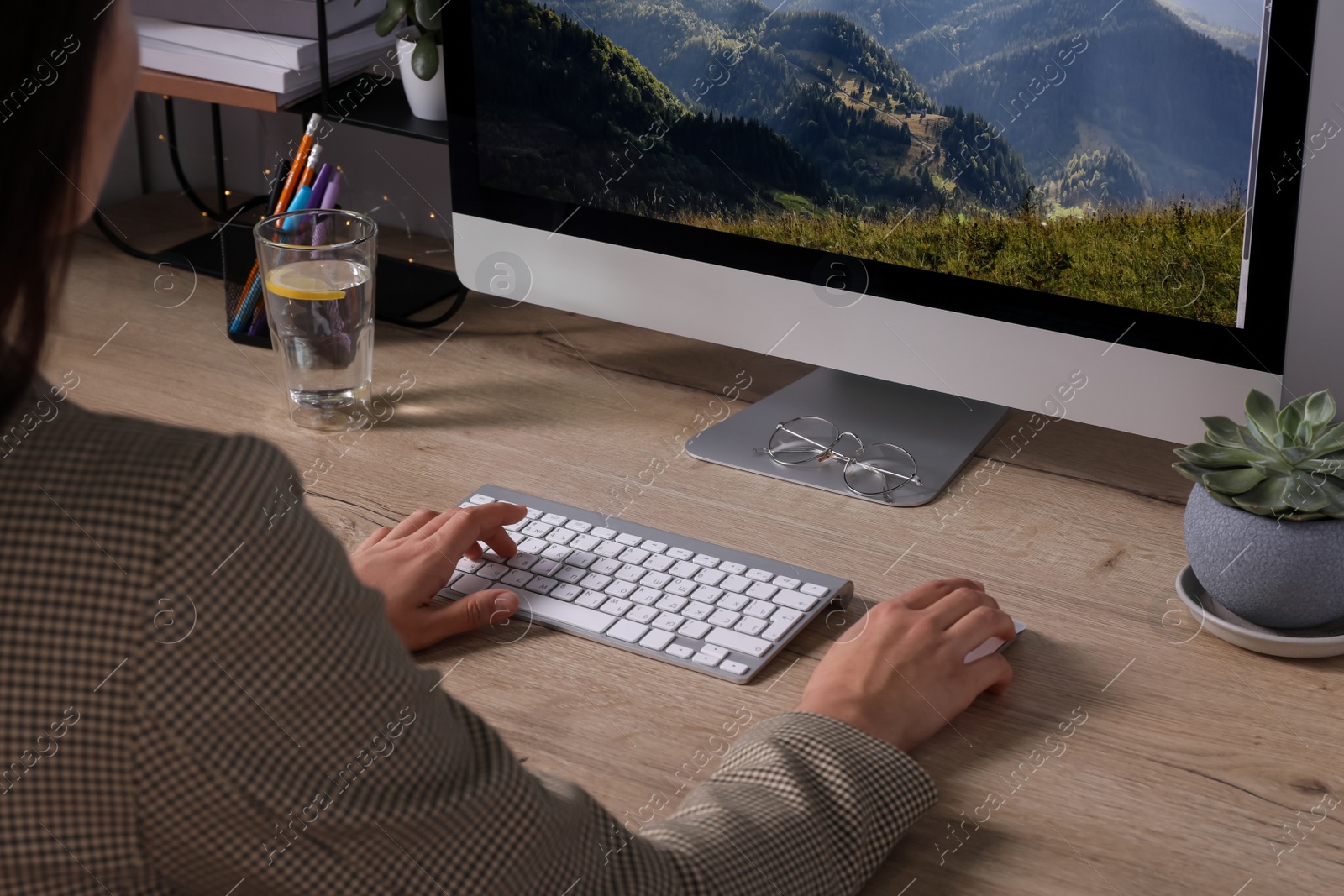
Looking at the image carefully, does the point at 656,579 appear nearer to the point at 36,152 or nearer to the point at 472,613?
the point at 472,613

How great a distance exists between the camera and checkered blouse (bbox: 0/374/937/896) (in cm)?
42

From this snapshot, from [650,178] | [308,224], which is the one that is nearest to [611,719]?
[650,178]

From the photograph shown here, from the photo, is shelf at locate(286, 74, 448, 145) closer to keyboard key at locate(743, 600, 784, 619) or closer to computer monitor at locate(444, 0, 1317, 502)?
computer monitor at locate(444, 0, 1317, 502)

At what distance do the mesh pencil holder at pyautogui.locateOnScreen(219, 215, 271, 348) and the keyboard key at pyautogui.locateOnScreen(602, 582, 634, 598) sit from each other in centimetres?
A: 58

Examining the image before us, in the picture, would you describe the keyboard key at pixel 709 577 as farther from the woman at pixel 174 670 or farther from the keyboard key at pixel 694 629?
the woman at pixel 174 670

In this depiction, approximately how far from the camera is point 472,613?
2.82ft

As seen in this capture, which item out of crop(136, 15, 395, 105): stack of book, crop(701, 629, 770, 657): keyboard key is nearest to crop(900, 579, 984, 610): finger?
crop(701, 629, 770, 657): keyboard key

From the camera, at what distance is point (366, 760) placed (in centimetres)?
47

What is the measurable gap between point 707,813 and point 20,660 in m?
0.34

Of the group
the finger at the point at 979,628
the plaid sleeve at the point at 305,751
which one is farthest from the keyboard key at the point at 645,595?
the plaid sleeve at the point at 305,751

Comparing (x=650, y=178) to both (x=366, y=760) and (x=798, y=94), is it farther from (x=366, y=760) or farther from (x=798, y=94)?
(x=366, y=760)

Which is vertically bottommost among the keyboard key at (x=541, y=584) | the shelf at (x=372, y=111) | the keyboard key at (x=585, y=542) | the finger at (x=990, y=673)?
the keyboard key at (x=541, y=584)

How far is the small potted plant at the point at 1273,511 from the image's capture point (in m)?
0.81

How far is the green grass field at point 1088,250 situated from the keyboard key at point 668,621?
0.36 m
